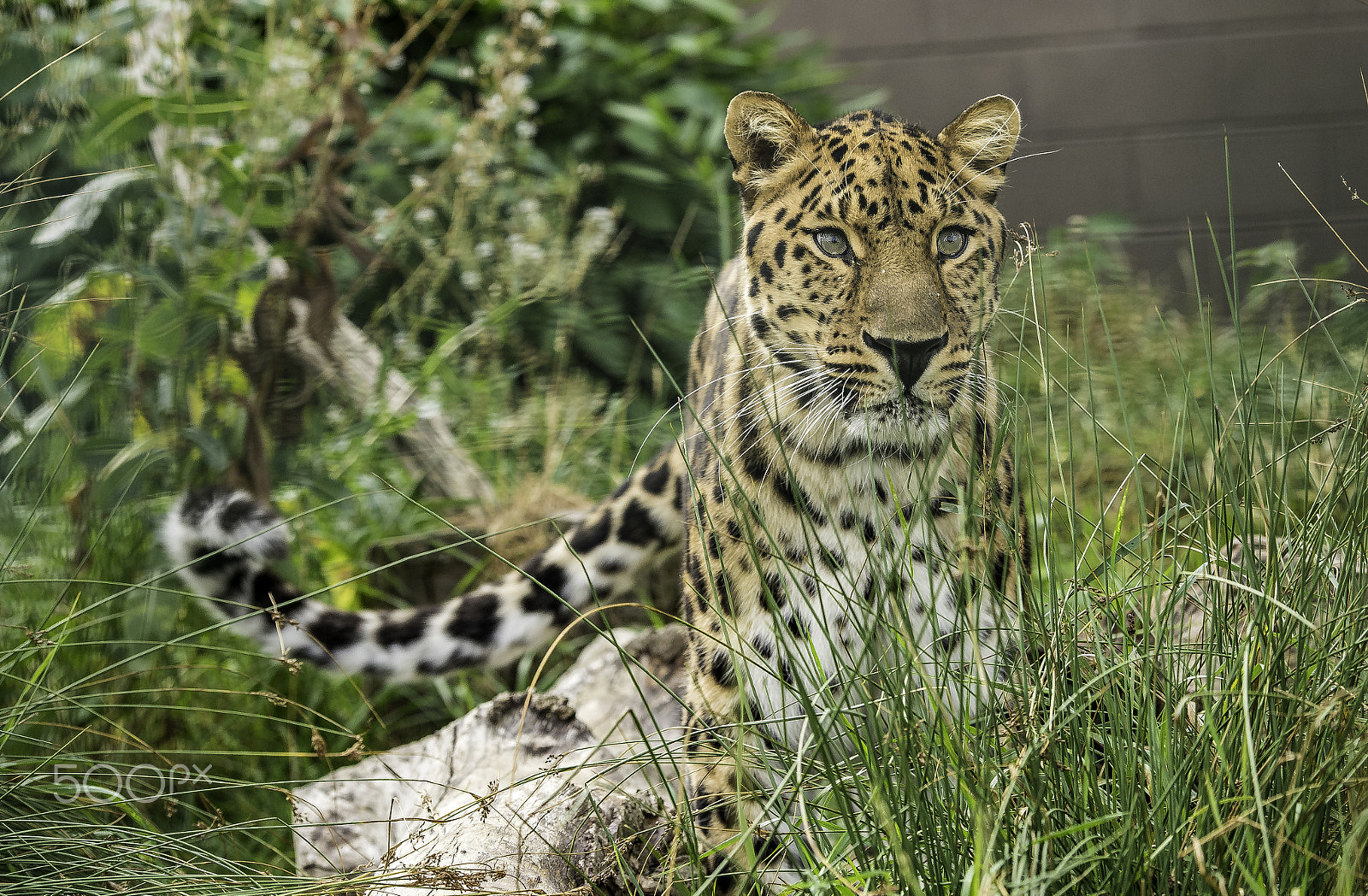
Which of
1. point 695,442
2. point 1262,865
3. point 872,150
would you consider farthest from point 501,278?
point 1262,865

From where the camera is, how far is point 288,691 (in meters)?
3.05

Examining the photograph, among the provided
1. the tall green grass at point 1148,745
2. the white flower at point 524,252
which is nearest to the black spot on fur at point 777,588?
the tall green grass at point 1148,745

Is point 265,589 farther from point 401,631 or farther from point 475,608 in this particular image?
point 475,608

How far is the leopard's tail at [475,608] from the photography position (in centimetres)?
246

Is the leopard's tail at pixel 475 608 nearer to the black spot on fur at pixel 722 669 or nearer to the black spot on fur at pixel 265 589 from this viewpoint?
the black spot on fur at pixel 265 589

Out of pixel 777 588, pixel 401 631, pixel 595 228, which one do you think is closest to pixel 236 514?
pixel 401 631

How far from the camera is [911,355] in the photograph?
1739mm

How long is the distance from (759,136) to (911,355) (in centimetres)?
56

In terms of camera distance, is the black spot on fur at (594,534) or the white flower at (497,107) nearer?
the black spot on fur at (594,534)

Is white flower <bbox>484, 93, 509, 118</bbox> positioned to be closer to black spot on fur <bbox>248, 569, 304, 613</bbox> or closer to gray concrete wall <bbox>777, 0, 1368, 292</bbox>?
black spot on fur <bbox>248, 569, 304, 613</bbox>

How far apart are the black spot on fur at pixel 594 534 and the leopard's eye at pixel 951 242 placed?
125 cm

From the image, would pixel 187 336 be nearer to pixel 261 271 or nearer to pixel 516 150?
pixel 261 271

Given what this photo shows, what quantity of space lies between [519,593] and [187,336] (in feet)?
4.11

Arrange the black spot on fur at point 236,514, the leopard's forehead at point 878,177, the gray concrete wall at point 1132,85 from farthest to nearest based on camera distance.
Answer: the gray concrete wall at point 1132,85 → the black spot on fur at point 236,514 → the leopard's forehead at point 878,177
